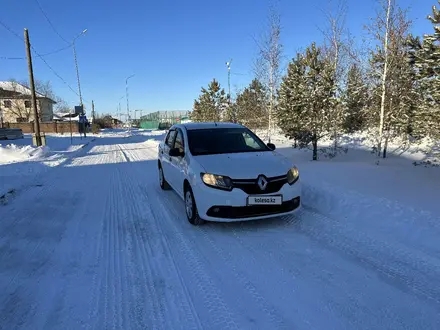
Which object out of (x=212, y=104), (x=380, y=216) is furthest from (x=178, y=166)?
(x=212, y=104)

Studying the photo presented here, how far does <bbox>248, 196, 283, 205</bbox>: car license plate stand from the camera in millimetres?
4285

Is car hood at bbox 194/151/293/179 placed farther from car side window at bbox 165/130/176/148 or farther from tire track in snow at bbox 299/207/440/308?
car side window at bbox 165/130/176/148

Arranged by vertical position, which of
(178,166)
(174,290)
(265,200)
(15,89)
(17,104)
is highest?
(15,89)

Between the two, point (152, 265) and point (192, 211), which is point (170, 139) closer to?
point (192, 211)

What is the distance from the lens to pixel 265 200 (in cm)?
434

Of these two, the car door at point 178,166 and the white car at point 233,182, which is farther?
the car door at point 178,166

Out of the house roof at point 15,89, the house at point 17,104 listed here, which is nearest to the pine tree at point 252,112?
the house at point 17,104

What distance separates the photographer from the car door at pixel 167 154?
672 cm

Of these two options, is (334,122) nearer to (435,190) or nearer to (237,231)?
(435,190)

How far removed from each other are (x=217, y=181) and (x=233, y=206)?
0.44m

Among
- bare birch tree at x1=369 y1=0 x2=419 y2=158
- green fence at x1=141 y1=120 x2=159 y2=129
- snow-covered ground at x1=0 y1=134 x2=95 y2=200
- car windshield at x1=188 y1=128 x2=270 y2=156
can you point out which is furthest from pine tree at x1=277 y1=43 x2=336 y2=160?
green fence at x1=141 y1=120 x2=159 y2=129

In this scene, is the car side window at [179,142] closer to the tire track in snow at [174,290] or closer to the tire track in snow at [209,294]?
the tire track in snow at [174,290]

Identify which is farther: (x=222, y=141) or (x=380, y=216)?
(x=222, y=141)

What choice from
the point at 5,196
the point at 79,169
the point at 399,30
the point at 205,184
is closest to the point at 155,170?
the point at 79,169
